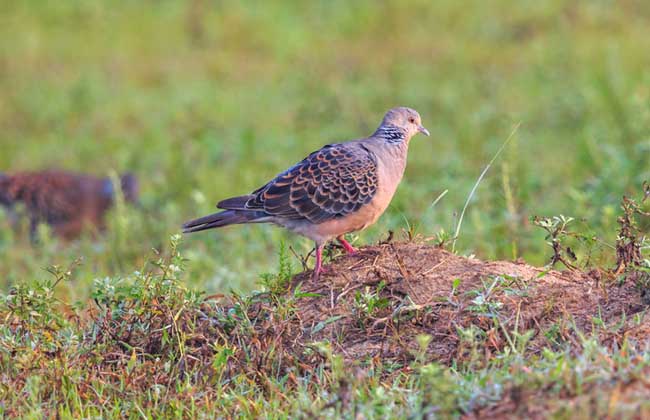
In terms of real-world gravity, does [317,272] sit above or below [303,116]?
below

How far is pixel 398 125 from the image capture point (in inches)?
224

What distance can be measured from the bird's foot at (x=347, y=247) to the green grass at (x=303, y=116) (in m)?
0.41

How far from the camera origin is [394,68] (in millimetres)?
13070

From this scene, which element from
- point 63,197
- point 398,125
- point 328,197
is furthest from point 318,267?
point 63,197

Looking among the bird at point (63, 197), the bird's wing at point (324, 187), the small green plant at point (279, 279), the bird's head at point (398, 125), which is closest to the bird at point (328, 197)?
the bird's wing at point (324, 187)

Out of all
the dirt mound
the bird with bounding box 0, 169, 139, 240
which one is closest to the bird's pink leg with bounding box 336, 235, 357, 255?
the dirt mound

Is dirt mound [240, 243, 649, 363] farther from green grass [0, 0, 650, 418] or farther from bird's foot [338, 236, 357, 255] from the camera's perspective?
green grass [0, 0, 650, 418]

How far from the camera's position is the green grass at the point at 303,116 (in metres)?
6.86

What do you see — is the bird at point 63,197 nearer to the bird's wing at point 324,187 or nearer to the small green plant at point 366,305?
the bird's wing at point 324,187

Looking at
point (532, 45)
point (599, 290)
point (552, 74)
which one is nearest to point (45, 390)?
point (599, 290)

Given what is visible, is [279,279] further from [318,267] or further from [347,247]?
[347,247]

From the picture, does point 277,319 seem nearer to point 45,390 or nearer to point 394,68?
point 45,390

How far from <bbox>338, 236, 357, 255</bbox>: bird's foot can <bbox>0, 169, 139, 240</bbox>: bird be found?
4281mm

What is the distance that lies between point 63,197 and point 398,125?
4623mm
